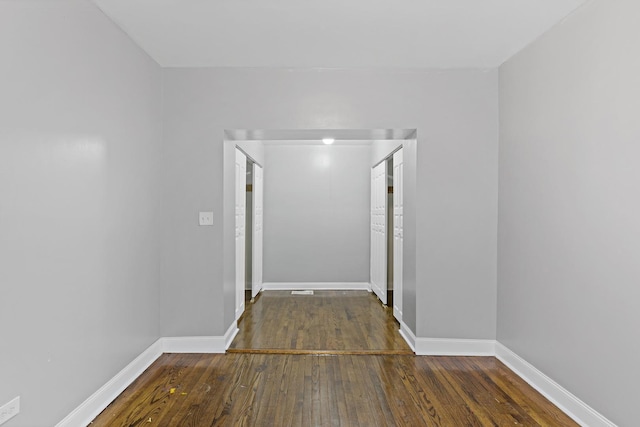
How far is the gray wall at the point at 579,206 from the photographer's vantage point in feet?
7.50

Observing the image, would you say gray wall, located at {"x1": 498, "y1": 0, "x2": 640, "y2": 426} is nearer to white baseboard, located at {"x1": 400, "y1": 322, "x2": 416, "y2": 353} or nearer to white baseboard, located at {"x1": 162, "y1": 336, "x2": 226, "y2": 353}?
white baseboard, located at {"x1": 400, "y1": 322, "x2": 416, "y2": 353}

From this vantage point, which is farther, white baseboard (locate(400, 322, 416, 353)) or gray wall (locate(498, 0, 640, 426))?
white baseboard (locate(400, 322, 416, 353))

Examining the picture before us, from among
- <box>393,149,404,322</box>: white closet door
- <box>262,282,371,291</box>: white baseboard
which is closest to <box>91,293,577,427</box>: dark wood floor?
<box>393,149,404,322</box>: white closet door

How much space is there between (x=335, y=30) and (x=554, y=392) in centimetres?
282

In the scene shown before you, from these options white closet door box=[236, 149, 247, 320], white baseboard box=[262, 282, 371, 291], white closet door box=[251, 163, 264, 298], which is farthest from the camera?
white baseboard box=[262, 282, 371, 291]

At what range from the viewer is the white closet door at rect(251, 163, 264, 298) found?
6.27 meters

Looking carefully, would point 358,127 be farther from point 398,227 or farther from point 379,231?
point 379,231

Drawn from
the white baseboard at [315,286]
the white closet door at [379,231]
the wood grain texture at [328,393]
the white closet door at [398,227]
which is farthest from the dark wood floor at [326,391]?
the white baseboard at [315,286]

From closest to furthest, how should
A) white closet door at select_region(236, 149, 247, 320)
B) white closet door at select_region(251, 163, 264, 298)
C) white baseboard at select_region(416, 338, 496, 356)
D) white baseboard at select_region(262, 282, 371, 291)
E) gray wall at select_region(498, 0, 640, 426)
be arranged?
gray wall at select_region(498, 0, 640, 426)
white baseboard at select_region(416, 338, 496, 356)
white closet door at select_region(236, 149, 247, 320)
white closet door at select_region(251, 163, 264, 298)
white baseboard at select_region(262, 282, 371, 291)

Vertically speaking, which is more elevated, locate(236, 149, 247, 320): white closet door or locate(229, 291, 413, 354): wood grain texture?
locate(236, 149, 247, 320): white closet door

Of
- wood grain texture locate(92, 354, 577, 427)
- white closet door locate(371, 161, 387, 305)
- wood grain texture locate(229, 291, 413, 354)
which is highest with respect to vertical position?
white closet door locate(371, 161, 387, 305)

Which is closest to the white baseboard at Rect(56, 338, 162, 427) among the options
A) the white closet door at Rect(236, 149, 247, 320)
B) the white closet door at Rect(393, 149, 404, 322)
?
the white closet door at Rect(236, 149, 247, 320)

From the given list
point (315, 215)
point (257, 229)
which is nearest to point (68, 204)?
point (257, 229)

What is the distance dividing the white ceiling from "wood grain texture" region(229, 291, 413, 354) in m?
2.48
